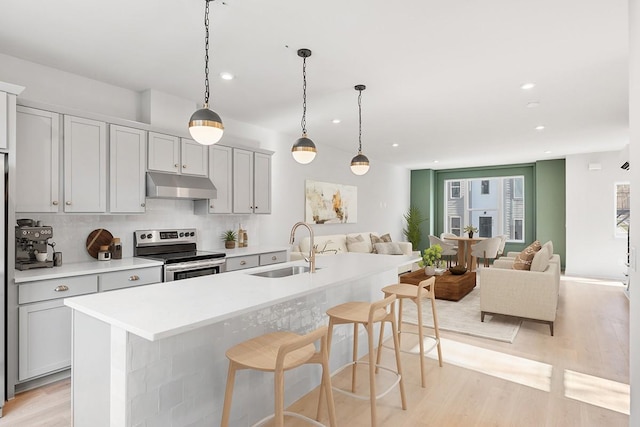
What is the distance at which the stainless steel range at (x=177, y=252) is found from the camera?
3721 mm

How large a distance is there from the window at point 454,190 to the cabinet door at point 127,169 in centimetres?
876

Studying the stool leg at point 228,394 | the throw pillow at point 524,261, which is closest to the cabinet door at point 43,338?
the stool leg at point 228,394

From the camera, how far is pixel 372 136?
627 cm

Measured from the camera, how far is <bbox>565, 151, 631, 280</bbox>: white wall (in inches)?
296

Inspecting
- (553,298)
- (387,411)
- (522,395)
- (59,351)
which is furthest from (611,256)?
(59,351)

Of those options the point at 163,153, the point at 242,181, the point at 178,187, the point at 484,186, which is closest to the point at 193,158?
the point at 163,153

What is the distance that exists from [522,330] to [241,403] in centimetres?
346

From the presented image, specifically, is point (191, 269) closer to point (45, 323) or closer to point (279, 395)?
point (45, 323)

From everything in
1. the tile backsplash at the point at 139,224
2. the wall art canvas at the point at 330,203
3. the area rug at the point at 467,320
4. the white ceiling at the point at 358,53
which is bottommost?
the area rug at the point at 467,320

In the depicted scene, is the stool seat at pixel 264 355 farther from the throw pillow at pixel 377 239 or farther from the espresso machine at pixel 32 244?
the throw pillow at pixel 377 239

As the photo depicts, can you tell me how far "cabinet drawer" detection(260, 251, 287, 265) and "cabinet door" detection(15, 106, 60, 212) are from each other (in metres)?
2.30

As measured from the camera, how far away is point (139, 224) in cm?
405

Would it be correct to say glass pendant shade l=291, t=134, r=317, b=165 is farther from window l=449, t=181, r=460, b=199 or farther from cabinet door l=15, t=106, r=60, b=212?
window l=449, t=181, r=460, b=199

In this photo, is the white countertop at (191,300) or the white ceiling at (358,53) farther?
the white ceiling at (358,53)
